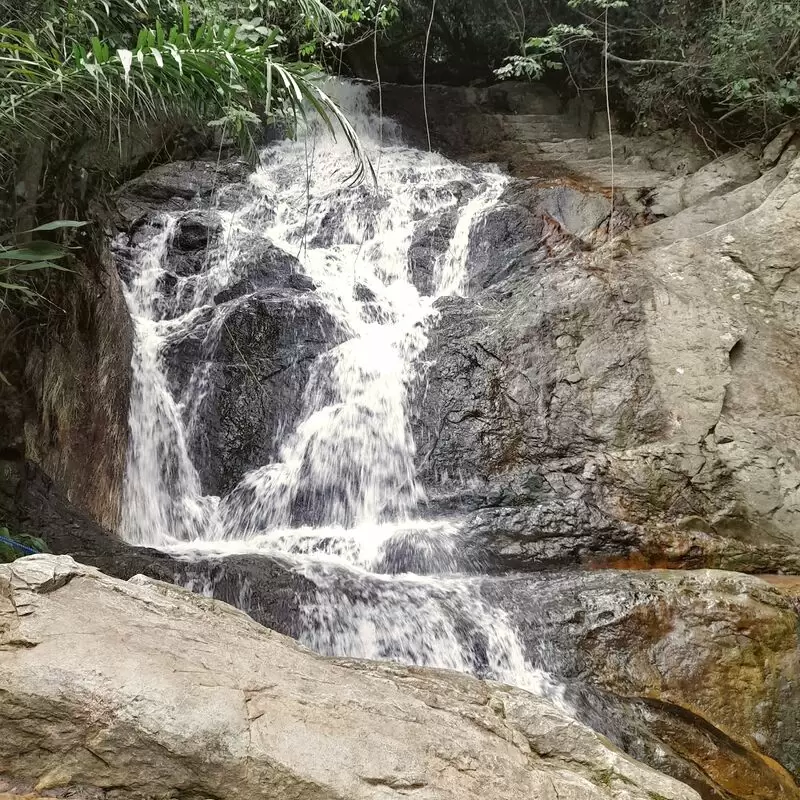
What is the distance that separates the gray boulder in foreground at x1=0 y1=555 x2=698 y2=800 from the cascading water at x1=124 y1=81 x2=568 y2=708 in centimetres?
175

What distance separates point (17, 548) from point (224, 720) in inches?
82.6

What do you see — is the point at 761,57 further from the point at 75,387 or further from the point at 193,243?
the point at 75,387

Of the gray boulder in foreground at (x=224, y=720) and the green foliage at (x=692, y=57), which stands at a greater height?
the green foliage at (x=692, y=57)

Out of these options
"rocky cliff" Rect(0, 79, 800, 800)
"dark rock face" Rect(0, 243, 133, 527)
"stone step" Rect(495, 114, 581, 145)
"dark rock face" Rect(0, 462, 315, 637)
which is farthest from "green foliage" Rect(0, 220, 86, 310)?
"stone step" Rect(495, 114, 581, 145)

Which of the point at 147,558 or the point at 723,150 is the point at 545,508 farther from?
the point at 723,150

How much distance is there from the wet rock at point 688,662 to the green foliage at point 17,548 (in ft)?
9.58

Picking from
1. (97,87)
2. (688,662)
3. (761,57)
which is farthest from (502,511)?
(761,57)

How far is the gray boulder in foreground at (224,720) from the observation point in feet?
6.30

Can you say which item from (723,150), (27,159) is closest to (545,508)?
(27,159)

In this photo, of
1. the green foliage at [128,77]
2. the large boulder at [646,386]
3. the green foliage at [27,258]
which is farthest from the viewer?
the large boulder at [646,386]

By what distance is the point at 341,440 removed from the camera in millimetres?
6480

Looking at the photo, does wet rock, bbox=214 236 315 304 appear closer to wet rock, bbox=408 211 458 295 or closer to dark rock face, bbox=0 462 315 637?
wet rock, bbox=408 211 458 295

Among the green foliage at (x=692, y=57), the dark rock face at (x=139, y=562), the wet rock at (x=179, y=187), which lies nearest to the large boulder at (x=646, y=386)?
the green foliage at (x=692, y=57)

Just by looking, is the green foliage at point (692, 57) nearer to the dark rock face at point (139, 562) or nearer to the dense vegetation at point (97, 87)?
the dense vegetation at point (97, 87)
